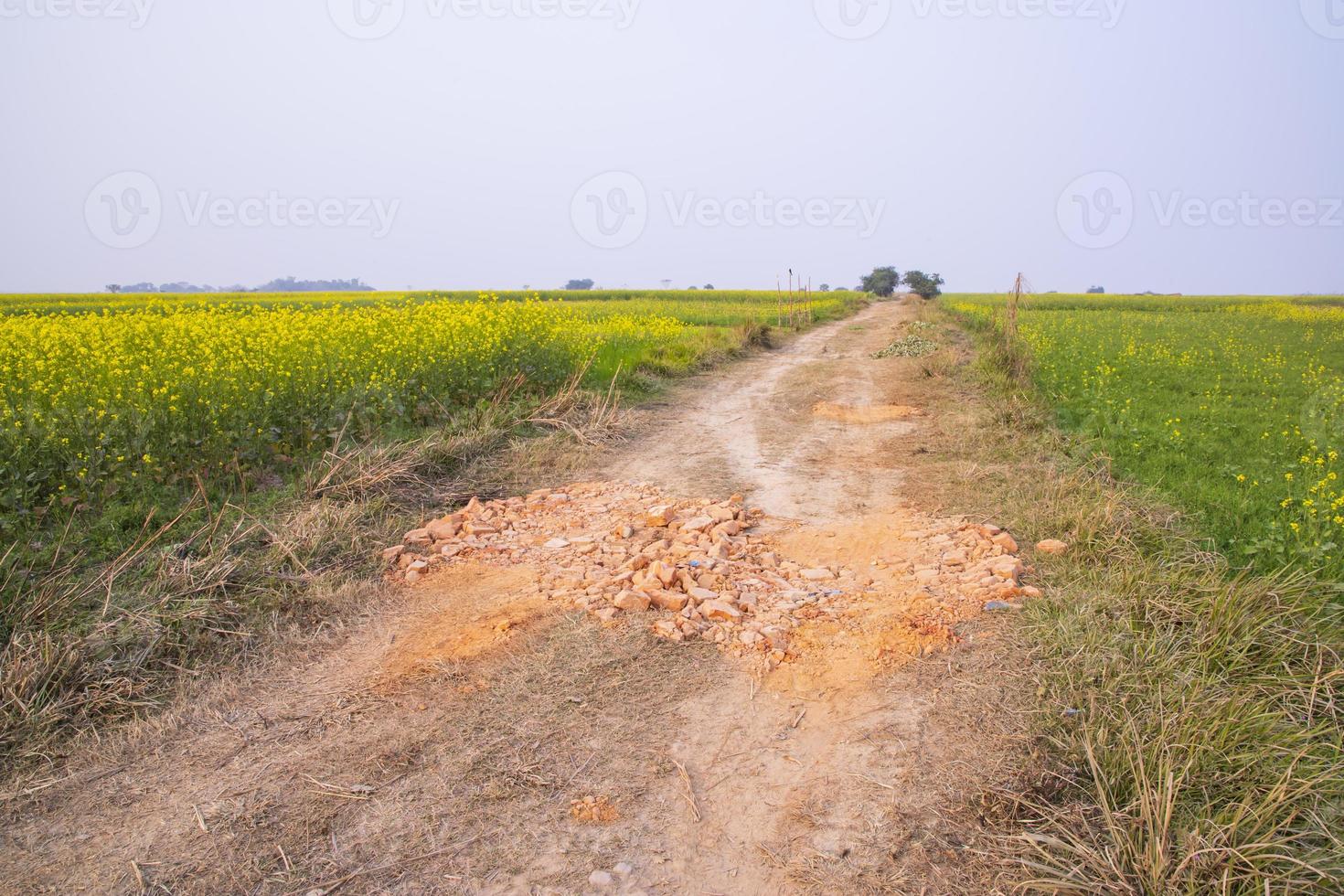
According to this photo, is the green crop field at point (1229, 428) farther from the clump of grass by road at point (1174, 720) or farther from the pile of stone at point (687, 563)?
the pile of stone at point (687, 563)

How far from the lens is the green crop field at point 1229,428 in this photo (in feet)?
17.0

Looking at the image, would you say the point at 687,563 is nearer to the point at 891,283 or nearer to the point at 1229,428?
the point at 1229,428

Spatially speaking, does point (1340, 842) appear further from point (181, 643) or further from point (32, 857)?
point (181, 643)

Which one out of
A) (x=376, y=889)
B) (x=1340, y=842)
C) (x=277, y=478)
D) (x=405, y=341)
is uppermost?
(x=405, y=341)

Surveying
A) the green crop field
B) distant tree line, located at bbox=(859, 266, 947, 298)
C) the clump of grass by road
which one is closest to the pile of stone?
the clump of grass by road

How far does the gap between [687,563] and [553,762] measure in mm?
1940

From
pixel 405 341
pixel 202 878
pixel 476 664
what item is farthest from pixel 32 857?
pixel 405 341

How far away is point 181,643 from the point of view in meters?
3.90

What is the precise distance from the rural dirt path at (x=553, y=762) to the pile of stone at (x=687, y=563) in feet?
0.18

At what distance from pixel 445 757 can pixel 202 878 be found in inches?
34.4

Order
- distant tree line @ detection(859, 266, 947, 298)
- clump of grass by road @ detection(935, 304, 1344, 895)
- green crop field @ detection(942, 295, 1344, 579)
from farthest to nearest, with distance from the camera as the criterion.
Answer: distant tree line @ detection(859, 266, 947, 298)
green crop field @ detection(942, 295, 1344, 579)
clump of grass by road @ detection(935, 304, 1344, 895)

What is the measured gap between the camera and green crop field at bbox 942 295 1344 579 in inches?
204

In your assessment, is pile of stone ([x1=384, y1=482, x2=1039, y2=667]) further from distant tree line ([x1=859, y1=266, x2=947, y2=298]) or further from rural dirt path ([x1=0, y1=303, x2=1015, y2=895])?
distant tree line ([x1=859, y1=266, x2=947, y2=298])

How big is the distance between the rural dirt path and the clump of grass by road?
0.25m
